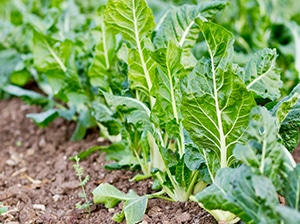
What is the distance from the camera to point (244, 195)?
6.28ft

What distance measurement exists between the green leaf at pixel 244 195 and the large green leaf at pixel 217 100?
0.90 feet

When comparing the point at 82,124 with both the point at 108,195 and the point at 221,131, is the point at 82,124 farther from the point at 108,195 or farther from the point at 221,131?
the point at 221,131

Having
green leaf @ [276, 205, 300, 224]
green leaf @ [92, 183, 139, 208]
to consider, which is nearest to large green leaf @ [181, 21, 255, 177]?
green leaf @ [92, 183, 139, 208]

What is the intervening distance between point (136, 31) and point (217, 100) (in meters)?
0.62

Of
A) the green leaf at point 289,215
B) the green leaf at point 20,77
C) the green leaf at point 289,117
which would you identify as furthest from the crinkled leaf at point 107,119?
the green leaf at point 289,215

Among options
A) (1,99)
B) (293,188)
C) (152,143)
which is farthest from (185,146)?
(1,99)

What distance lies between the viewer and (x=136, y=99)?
271cm

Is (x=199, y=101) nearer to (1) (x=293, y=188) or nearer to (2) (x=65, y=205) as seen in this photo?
(1) (x=293, y=188)

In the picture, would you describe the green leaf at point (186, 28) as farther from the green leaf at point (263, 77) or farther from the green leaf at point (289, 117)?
the green leaf at point (289, 117)

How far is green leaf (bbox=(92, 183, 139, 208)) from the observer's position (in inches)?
97.8

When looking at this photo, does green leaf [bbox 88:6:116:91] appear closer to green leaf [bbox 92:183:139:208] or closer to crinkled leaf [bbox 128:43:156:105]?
crinkled leaf [bbox 128:43:156:105]

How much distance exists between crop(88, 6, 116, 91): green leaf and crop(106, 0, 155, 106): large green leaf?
1.41ft

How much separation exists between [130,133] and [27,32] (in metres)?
1.61

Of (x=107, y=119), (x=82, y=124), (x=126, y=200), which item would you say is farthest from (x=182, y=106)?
(x=82, y=124)
